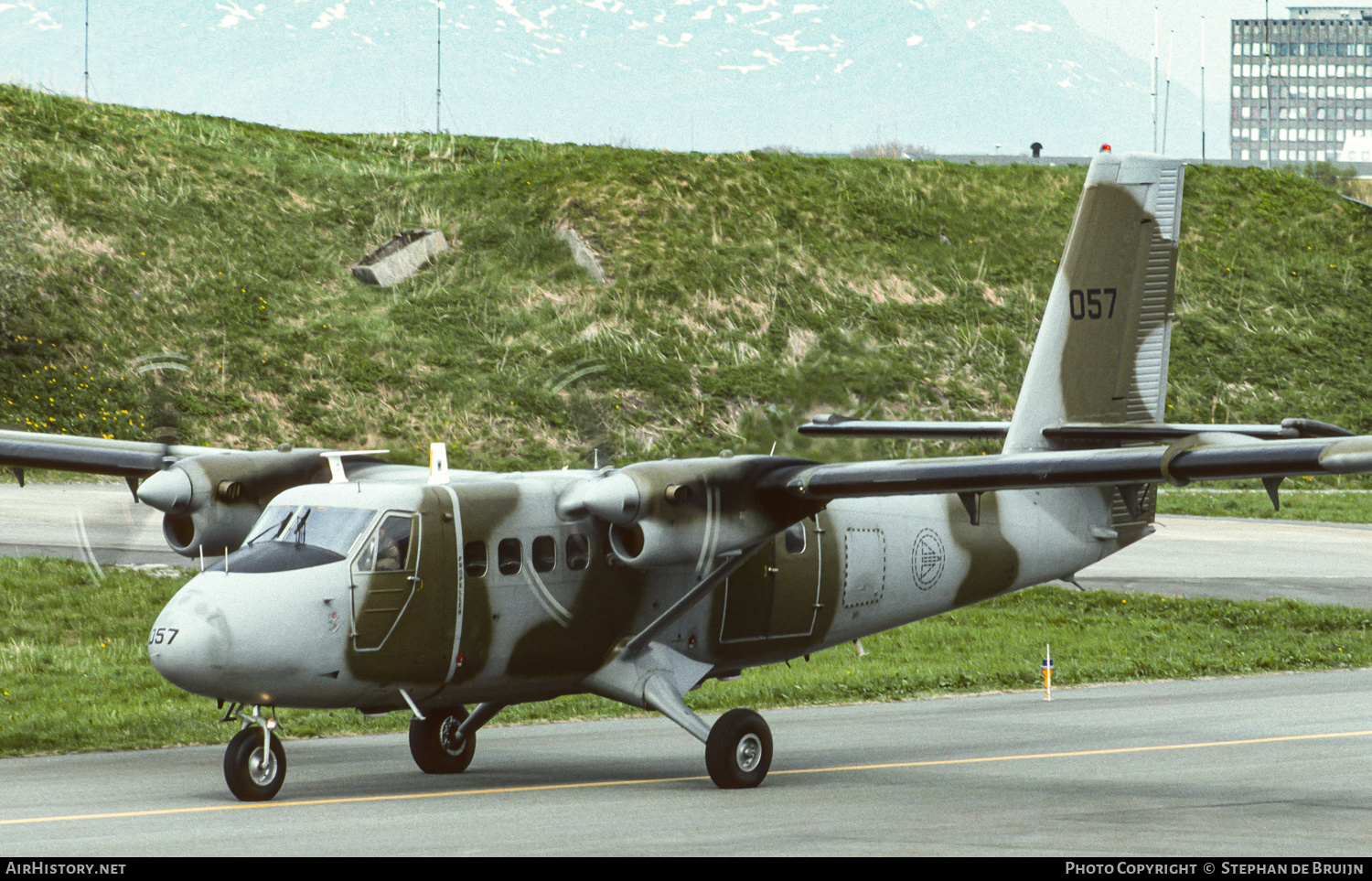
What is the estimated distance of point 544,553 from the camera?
15.3m

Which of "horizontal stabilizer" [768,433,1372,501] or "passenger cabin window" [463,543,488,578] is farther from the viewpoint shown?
"passenger cabin window" [463,543,488,578]

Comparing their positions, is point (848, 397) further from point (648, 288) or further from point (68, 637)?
point (648, 288)

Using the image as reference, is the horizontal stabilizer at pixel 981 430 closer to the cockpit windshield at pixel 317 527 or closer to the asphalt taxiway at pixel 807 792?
the asphalt taxiway at pixel 807 792

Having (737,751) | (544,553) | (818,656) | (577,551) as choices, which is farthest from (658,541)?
(818,656)

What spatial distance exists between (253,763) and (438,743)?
3.01 meters

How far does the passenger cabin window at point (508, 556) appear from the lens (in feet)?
49.2

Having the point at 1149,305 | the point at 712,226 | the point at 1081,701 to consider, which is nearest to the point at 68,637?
the point at 1081,701

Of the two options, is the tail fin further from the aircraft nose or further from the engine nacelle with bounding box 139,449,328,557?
the aircraft nose

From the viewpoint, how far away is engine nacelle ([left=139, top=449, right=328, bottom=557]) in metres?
16.7

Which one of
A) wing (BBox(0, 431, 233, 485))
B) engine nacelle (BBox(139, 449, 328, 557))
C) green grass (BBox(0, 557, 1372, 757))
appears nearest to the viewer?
engine nacelle (BBox(139, 449, 328, 557))

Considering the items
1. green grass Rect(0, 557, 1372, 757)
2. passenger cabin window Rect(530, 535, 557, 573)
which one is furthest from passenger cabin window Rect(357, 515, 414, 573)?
green grass Rect(0, 557, 1372, 757)

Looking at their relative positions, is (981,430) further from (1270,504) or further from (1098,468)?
(1270,504)

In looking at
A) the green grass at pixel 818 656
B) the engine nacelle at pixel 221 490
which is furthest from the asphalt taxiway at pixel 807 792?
the engine nacelle at pixel 221 490

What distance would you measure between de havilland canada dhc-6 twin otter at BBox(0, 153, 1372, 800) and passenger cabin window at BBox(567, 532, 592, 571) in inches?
0.7
